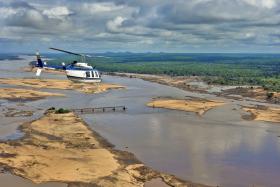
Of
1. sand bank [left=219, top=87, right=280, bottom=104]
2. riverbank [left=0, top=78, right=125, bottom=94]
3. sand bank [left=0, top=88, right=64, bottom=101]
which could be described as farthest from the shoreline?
sand bank [left=0, top=88, right=64, bottom=101]

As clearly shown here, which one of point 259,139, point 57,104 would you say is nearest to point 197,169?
point 259,139

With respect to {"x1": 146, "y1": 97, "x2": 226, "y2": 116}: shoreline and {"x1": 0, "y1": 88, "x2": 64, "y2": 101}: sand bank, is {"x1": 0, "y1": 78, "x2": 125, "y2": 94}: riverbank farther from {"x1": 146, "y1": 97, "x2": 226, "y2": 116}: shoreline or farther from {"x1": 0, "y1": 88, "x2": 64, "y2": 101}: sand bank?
{"x1": 146, "y1": 97, "x2": 226, "y2": 116}: shoreline

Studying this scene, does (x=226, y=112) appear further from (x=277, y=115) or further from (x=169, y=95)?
(x=169, y=95)

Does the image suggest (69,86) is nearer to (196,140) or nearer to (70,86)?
(70,86)

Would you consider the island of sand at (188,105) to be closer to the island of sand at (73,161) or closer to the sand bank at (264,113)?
the sand bank at (264,113)

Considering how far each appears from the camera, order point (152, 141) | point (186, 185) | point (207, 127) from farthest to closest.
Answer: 1. point (207, 127)
2. point (152, 141)
3. point (186, 185)

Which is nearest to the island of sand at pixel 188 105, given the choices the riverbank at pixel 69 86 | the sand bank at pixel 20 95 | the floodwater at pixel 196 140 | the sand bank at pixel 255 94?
the floodwater at pixel 196 140

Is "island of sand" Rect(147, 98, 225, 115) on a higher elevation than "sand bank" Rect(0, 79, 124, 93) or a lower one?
lower
